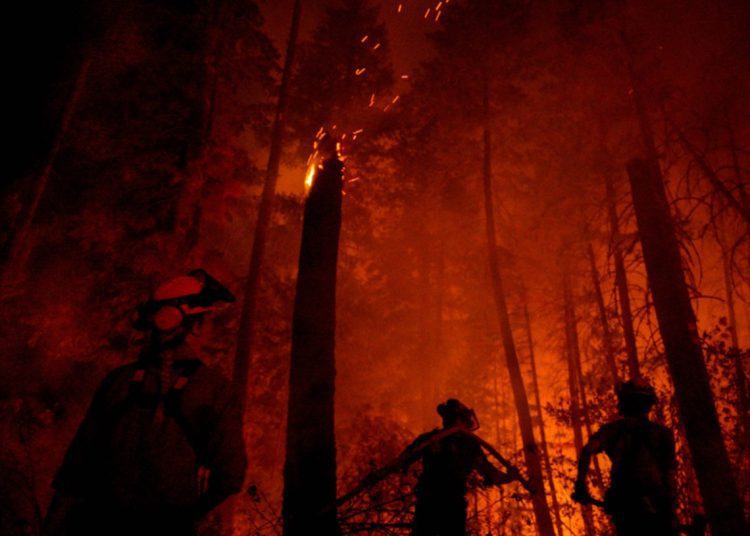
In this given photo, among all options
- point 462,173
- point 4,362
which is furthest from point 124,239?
point 462,173

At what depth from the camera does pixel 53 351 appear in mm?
10031

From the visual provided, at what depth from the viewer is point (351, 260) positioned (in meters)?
21.8

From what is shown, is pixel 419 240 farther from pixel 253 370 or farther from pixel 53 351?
pixel 53 351

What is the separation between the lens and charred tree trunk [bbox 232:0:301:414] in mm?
11141

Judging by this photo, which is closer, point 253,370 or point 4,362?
point 4,362

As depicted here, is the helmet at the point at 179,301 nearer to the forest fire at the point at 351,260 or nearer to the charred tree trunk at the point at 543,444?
the forest fire at the point at 351,260

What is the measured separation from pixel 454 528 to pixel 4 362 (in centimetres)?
1141

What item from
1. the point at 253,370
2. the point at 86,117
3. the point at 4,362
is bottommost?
the point at 4,362

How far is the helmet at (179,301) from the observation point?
8.46 feet

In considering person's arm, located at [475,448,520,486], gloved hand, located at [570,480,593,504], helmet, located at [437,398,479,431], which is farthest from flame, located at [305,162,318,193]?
gloved hand, located at [570,480,593,504]

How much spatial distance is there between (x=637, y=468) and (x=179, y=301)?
510 centimetres

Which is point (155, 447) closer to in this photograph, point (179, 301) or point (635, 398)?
point (179, 301)

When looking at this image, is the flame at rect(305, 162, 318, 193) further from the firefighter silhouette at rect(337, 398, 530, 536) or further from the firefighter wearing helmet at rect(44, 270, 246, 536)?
the firefighter silhouette at rect(337, 398, 530, 536)

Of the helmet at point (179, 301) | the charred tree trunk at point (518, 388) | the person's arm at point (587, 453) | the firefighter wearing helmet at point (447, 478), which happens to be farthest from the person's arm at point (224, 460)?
the charred tree trunk at point (518, 388)
